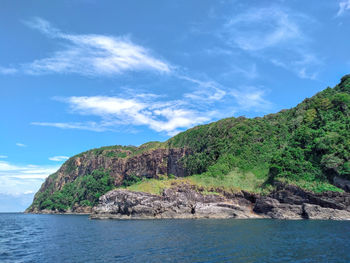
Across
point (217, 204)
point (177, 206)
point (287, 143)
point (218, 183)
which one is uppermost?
point (287, 143)

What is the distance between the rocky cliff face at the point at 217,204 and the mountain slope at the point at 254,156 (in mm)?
3024

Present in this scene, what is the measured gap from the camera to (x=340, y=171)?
69562 millimetres

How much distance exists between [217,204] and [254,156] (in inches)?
1343

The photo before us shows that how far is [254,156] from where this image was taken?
10519 centimetres

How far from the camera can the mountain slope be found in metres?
77.5

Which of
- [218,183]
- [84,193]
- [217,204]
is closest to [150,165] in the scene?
[84,193]

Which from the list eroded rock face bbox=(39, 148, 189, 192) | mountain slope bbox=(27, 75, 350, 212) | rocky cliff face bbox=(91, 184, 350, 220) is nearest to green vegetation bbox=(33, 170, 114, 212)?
mountain slope bbox=(27, 75, 350, 212)

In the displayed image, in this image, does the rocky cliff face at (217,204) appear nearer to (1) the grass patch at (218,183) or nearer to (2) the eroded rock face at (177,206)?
(2) the eroded rock face at (177,206)

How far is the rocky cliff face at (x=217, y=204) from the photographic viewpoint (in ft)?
226

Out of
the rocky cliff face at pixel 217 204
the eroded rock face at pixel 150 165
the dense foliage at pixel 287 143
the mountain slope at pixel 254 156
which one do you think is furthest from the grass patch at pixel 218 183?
the eroded rock face at pixel 150 165

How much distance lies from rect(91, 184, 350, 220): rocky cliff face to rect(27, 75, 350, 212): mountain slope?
9.92 ft

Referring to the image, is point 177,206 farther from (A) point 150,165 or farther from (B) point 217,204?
(A) point 150,165

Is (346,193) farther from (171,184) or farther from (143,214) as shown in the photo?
(143,214)

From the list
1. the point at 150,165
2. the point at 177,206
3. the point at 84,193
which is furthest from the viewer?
the point at 84,193
